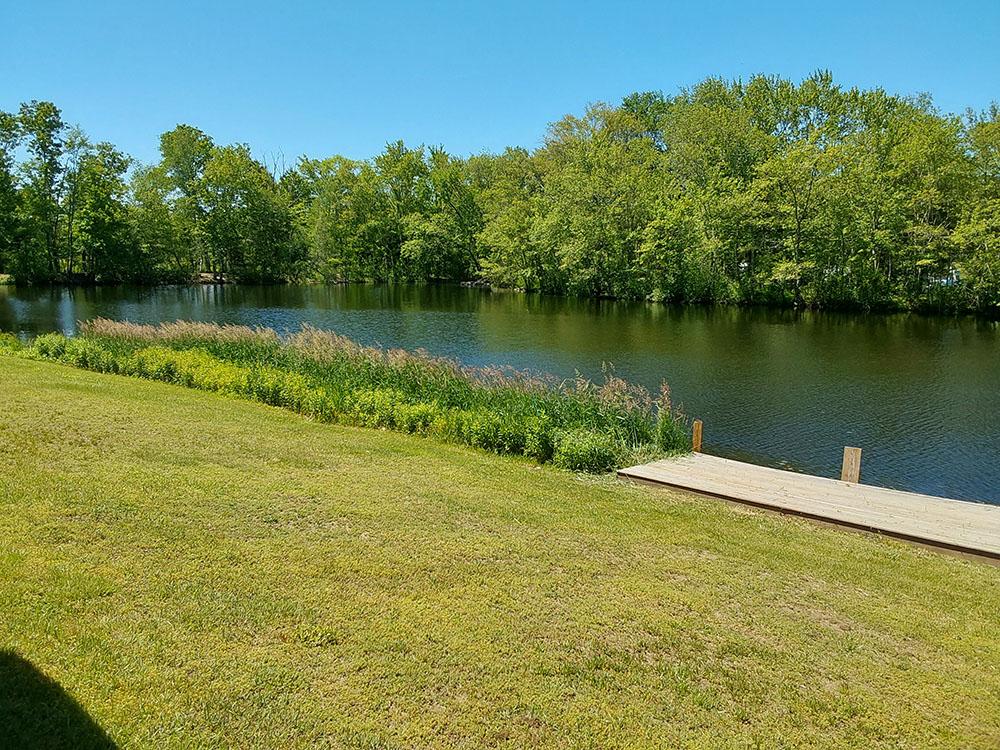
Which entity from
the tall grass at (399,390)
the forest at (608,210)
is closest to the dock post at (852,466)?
A: the tall grass at (399,390)

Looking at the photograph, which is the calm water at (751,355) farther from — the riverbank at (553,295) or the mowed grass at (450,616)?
the mowed grass at (450,616)

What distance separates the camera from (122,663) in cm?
414

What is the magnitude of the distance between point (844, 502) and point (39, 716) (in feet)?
33.2

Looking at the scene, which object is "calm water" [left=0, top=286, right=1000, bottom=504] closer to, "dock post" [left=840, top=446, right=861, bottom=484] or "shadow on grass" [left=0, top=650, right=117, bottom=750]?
"dock post" [left=840, top=446, right=861, bottom=484]

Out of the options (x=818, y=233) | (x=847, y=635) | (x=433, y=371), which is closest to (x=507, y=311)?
(x=818, y=233)

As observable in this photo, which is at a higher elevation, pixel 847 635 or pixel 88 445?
pixel 88 445

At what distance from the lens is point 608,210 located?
53938 mm

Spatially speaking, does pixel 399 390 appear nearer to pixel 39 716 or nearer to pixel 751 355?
pixel 39 716

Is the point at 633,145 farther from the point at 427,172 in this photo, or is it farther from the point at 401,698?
the point at 401,698

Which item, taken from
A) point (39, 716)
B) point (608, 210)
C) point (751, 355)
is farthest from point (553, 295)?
point (39, 716)

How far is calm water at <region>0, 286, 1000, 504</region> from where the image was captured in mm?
15070

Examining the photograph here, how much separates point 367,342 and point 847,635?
26491 mm

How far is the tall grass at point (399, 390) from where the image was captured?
1259 cm

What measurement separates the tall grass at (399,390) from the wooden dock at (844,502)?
3.73 ft
